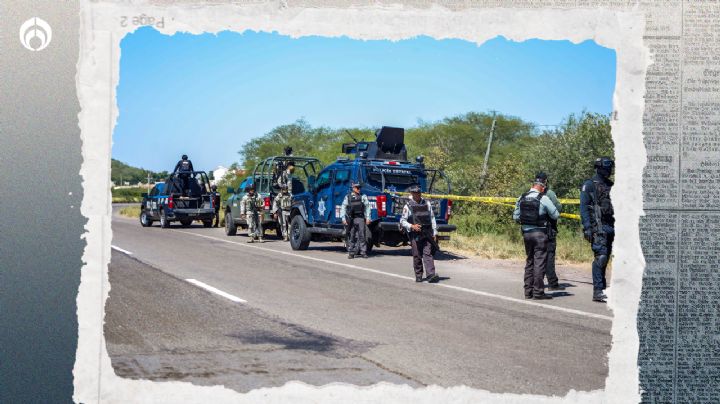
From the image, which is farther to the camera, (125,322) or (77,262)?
(125,322)

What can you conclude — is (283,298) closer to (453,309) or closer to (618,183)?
(453,309)

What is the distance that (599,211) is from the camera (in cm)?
A: 835

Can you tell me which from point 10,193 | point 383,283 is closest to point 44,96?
point 10,193

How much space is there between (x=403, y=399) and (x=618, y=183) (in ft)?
6.18

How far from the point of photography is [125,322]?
702 centimetres

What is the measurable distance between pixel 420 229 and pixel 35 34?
24.3 feet

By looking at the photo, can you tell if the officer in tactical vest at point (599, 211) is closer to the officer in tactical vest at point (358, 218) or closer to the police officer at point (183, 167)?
the officer in tactical vest at point (358, 218)

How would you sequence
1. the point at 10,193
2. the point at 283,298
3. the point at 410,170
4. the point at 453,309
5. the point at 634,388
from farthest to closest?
1. the point at 410,170
2. the point at 283,298
3. the point at 453,309
4. the point at 634,388
5. the point at 10,193

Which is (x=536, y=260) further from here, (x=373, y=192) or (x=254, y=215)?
(x=254, y=215)

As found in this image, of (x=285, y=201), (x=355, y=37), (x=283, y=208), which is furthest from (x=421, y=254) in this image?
(x=283, y=208)

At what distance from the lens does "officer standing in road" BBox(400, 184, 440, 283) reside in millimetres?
A: 10969

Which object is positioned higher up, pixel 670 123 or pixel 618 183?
pixel 670 123

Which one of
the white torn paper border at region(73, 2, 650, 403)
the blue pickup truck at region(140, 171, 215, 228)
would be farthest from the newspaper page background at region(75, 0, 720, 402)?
the blue pickup truck at region(140, 171, 215, 228)

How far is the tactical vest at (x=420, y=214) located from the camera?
11.0 metres
